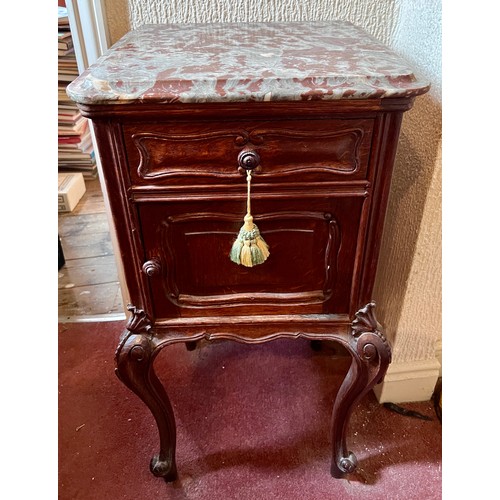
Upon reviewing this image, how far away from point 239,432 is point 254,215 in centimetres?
66

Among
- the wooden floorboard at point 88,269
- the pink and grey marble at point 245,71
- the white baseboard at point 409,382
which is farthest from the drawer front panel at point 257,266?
the wooden floorboard at point 88,269

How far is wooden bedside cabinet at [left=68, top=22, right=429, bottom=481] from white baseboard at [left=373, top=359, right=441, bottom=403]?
0.32 metres

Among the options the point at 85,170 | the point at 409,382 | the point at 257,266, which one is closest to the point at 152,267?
the point at 257,266

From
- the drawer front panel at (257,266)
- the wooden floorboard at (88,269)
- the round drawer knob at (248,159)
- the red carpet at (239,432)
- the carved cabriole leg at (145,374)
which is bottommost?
the wooden floorboard at (88,269)

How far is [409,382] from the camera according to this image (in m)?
1.15

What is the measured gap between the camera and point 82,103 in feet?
1.88

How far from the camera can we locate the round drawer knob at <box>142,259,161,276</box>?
2.32ft

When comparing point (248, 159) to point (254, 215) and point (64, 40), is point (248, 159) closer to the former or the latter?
point (254, 215)

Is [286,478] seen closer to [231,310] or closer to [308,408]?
[308,408]

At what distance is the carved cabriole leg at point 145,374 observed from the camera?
790 millimetres

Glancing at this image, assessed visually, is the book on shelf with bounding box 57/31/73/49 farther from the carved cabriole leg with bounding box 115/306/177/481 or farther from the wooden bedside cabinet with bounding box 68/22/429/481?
the carved cabriole leg with bounding box 115/306/177/481

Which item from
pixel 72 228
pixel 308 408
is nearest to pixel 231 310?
pixel 308 408

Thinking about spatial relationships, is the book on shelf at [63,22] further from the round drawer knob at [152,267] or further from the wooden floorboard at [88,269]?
the round drawer knob at [152,267]

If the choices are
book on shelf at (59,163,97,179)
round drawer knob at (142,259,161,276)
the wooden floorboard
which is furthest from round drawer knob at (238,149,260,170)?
book on shelf at (59,163,97,179)
